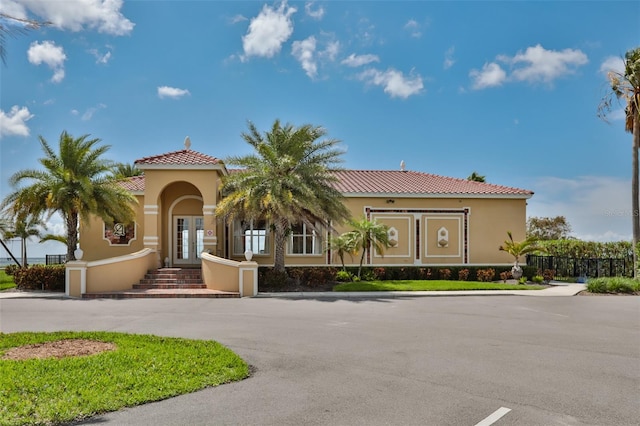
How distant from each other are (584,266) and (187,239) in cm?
2177

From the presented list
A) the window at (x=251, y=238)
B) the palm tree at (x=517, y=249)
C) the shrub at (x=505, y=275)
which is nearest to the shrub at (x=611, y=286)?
the palm tree at (x=517, y=249)

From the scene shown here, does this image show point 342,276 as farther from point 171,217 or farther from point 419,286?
point 171,217

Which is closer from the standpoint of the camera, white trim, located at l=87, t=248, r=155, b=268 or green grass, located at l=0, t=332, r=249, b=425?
green grass, located at l=0, t=332, r=249, b=425

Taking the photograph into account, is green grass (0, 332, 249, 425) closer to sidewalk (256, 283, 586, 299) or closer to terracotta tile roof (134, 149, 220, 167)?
sidewalk (256, 283, 586, 299)

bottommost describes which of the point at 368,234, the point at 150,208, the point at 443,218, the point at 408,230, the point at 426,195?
the point at 368,234

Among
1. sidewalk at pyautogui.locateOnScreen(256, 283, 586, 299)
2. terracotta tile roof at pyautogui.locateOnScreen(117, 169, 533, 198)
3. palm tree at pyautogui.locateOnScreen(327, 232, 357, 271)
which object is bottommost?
sidewalk at pyautogui.locateOnScreen(256, 283, 586, 299)

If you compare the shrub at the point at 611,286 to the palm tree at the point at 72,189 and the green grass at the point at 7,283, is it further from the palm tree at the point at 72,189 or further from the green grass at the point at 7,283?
the green grass at the point at 7,283

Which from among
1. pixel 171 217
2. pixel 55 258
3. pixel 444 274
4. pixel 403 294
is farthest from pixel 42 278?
pixel 444 274

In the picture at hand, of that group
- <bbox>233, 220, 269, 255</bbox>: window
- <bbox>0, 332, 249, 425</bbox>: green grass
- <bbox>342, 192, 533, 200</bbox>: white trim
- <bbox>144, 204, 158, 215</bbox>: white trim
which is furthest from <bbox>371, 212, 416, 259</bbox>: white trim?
<bbox>0, 332, 249, 425</bbox>: green grass

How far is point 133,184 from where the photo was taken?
84.3ft

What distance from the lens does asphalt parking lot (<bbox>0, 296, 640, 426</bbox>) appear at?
A: 563 cm

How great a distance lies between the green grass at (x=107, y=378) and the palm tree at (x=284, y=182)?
10997 mm

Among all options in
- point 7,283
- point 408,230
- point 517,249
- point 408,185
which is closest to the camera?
point 7,283

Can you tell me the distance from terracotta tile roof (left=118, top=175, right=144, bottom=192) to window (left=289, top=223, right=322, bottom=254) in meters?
7.85
